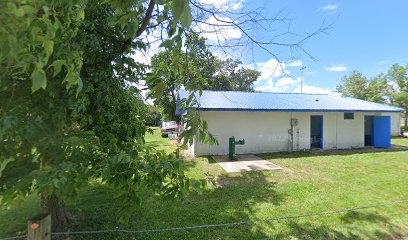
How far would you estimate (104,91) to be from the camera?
9.80 feet

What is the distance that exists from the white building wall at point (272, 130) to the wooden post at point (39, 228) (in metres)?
10.2

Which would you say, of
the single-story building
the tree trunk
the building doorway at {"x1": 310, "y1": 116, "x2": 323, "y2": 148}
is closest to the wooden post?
the tree trunk

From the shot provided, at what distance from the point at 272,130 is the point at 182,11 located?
13.3 metres

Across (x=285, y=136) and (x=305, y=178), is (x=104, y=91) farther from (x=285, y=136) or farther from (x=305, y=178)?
(x=285, y=136)

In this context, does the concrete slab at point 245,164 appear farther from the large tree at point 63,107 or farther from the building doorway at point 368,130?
the building doorway at point 368,130

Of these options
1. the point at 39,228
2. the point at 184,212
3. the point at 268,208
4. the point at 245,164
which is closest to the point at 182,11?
the point at 39,228

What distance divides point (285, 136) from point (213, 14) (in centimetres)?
1196

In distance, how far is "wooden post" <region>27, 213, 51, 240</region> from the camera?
77.7 inches

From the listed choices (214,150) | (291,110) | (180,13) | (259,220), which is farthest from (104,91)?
(291,110)

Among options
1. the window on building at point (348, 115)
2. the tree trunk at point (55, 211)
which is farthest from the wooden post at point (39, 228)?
the window on building at point (348, 115)

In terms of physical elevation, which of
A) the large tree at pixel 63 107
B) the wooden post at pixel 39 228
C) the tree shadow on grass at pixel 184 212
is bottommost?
the tree shadow on grass at pixel 184 212

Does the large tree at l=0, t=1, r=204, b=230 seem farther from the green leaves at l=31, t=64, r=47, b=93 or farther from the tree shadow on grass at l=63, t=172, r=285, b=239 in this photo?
the tree shadow on grass at l=63, t=172, r=285, b=239

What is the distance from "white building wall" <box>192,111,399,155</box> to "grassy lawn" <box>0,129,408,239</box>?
3.59 m

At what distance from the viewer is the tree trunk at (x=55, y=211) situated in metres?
4.60
